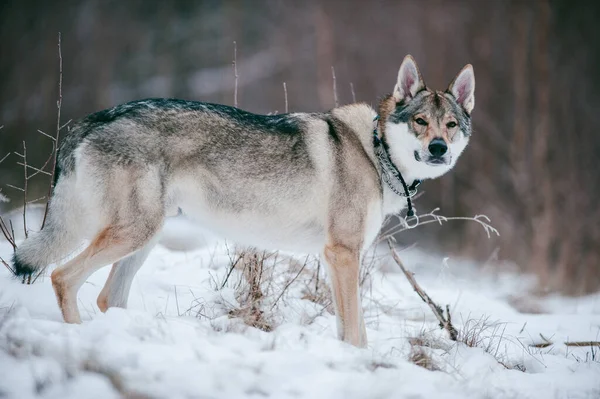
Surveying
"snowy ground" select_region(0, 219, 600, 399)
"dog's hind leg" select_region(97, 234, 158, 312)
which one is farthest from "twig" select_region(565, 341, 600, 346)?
"dog's hind leg" select_region(97, 234, 158, 312)

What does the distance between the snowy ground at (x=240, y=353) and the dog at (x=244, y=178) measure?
1.32ft

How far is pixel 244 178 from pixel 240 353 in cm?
120

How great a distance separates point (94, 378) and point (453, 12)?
1390cm

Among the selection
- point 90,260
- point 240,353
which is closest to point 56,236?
point 90,260

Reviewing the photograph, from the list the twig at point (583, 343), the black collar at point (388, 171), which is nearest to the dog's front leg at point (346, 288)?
the black collar at point (388, 171)

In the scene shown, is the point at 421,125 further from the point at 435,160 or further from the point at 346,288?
the point at 346,288

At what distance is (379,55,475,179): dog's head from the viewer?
3473mm

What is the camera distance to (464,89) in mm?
3830

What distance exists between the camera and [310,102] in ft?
45.6

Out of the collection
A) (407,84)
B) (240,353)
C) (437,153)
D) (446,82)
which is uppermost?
(446,82)

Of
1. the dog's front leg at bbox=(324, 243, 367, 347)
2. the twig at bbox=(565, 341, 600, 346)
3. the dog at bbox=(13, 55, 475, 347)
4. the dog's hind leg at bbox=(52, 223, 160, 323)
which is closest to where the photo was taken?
the dog's hind leg at bbox=(52, 223, 160, 323)

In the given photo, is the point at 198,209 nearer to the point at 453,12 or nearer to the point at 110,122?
the point at 110,122

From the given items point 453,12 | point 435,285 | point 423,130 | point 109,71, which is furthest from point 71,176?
point 109,71

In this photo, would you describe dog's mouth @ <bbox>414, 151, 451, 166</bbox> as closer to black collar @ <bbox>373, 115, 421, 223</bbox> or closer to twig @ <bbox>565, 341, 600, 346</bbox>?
black collar @ <bbox>373, 115, 421, 223</bbox>
